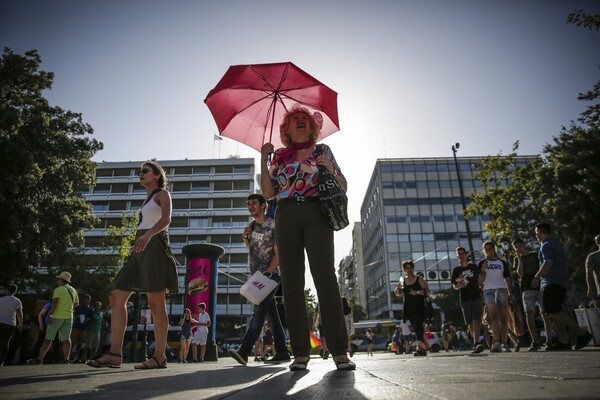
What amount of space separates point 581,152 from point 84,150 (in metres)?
24.9

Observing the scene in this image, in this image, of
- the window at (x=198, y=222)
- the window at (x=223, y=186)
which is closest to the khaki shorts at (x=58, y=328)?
the window at (x=198, y=222)

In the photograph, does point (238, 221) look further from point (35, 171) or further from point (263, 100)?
point (263, 100)

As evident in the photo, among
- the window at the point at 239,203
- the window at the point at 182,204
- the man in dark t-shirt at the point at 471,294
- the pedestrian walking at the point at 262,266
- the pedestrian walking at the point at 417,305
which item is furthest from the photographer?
the window at the point at 182,204

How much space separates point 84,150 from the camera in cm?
2073

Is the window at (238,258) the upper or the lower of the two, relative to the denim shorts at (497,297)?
upper

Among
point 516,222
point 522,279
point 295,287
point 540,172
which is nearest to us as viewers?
point 295,287

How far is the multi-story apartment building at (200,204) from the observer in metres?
57.3

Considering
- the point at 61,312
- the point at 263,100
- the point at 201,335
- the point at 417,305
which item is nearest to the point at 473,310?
the point at 417,305

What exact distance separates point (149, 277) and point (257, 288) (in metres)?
1.07

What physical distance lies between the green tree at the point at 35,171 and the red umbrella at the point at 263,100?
15.0 m

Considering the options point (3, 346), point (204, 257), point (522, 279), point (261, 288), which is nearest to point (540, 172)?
point (522, 279)

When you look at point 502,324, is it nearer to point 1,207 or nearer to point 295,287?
point 295,287

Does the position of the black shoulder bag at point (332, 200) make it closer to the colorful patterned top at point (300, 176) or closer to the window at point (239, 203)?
the colorful patterned top at point (300, 176)

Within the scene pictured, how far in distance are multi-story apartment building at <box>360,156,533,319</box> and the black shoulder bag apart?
53636 millimetres
